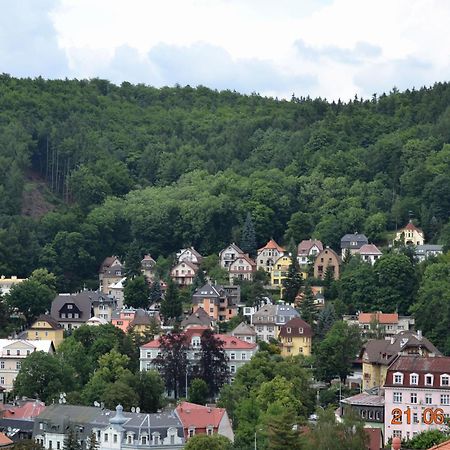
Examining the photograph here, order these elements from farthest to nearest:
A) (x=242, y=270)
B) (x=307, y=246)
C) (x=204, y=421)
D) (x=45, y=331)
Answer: (x=307, y=246) → (x=242, y=270) → (x=45, y=331) → (x=204, y=421)

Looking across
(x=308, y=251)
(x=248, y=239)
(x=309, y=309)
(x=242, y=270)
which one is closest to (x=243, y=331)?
(x=309, y=309)

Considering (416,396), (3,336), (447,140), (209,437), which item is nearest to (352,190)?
(447,140)

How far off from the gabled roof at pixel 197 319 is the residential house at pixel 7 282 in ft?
47.5

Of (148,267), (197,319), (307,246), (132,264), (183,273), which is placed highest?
(307,246)

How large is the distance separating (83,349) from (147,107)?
86.7m

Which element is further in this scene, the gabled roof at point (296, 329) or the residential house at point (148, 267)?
the residential house at point (148, 267)

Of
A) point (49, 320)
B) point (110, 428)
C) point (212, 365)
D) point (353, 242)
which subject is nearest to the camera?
point (110, 428)

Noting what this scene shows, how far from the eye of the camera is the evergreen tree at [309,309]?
336 ft

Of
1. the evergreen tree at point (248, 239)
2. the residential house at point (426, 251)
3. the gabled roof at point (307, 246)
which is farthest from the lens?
the evergreen tree at point (248, 239)

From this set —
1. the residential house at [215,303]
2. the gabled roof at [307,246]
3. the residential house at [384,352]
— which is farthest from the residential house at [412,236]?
the residential house at [384,352]

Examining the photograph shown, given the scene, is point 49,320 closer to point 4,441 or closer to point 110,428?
point 110,428

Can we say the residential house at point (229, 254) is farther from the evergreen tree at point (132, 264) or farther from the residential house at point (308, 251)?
the evergreen tree at point (132, 264)

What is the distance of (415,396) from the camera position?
257ft

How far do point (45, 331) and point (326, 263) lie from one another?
20.9 metres
